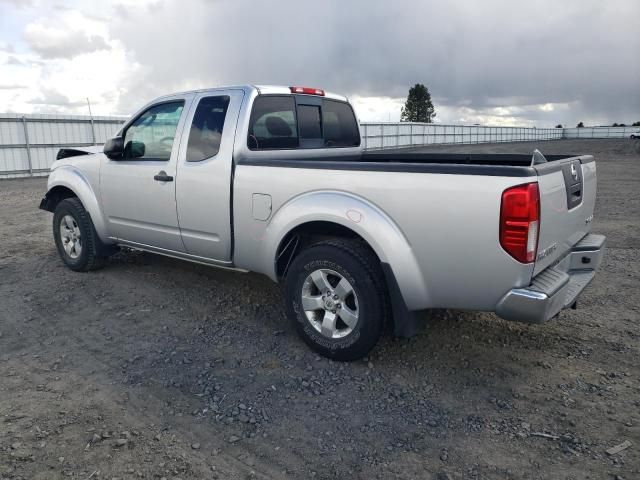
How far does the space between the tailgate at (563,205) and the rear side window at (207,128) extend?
255 cm

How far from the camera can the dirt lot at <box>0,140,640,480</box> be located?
2.71 metres

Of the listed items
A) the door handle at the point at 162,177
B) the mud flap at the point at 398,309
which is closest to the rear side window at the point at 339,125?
the door handle at the point at 162,177

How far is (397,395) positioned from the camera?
132 inches

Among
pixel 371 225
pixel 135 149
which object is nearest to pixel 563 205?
pixel 371 225

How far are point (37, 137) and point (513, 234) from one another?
20.1 metres

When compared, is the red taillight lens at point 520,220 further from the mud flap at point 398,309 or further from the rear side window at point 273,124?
the rear side window at point 273,124

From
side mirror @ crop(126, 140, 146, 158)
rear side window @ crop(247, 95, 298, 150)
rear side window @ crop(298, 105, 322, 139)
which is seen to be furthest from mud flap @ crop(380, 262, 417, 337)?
side mirror @ crop(126, 140, 146, 158)

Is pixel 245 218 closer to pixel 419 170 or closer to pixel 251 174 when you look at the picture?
pixel 251 174

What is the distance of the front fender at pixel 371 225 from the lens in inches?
130

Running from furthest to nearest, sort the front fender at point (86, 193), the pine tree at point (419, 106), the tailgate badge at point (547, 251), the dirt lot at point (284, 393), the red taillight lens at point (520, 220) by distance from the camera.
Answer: the pine tree at point (419, 106) < the front fender at point (86, 193) < the tailgate badge at point (547, 251) < the red taillight lens at point (520, 220) < the dirt lot at point (284, 393)

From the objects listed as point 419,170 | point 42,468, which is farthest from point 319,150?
point 42,468

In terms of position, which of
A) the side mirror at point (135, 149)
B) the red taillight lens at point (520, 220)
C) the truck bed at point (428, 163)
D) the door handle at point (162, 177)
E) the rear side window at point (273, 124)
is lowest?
the red taillight lens at point (520, 220)

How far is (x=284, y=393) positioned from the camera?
11.1 ft

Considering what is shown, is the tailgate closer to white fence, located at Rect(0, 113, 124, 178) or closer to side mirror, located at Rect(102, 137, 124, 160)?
side mirror, located at Rect(102, 137, 124, 160)
